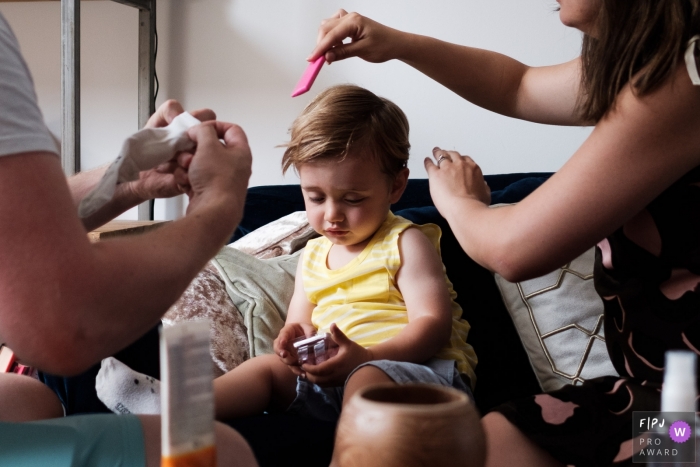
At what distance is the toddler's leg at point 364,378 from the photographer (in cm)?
117

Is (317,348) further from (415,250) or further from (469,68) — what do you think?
(469,68)

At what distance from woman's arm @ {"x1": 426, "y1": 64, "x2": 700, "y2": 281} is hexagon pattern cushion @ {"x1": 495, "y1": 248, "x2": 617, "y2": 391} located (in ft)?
2.05

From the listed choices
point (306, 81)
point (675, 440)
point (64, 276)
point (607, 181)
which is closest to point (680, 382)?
point (675, 440)

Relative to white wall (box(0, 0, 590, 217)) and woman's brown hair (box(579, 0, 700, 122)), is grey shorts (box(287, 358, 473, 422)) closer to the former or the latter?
woman's brown hair (box(579, 0, 700, 122))

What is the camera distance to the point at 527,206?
874 millimetres

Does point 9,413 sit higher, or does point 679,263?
point 679,263

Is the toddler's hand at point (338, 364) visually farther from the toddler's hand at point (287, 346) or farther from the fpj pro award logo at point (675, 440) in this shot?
the fpj pro award logo at point (675, 440)

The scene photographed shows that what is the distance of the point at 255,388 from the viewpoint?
1.32 m

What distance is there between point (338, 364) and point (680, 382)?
767 mm

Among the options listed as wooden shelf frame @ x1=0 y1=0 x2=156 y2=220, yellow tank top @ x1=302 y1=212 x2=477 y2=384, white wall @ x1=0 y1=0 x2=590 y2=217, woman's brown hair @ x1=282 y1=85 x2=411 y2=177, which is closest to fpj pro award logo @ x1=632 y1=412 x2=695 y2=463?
yellow tank top @ x1=302 y1=212 x2=477 y2=384

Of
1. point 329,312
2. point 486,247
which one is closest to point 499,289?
point 329,312

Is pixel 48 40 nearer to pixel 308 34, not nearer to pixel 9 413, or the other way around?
pixel 308 34

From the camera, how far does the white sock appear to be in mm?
1223

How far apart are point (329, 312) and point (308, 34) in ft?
4.70
